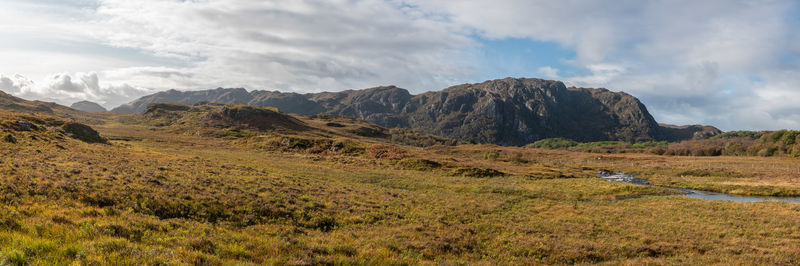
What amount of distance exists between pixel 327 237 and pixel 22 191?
54.4 ft

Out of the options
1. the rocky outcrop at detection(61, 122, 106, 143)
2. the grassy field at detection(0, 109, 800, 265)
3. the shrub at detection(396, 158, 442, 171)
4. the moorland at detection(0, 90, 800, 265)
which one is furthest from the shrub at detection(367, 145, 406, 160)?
the rocky outcrop at detection(61, 122, 106, 143)

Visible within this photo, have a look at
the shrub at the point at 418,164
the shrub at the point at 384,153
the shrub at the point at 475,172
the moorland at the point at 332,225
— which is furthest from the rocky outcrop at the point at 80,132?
the shrub at the point at 475,172

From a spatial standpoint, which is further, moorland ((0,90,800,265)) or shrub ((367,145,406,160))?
shrub ((367,145,406,160))

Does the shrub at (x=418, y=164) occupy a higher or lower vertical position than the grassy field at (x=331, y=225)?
lower

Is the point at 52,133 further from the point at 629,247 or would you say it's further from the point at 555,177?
the point at 555,177

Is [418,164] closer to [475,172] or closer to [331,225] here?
[475,172]

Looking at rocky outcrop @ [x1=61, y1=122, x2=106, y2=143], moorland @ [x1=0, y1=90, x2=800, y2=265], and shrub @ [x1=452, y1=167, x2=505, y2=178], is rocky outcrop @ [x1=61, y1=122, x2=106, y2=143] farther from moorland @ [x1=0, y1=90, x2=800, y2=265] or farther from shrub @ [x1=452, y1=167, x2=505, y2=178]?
shrub @ [x1=452, y1=167, x2=505, y2=178]

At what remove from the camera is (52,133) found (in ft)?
201

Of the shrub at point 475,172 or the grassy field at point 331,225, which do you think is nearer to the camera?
the grassy field at point 331,225

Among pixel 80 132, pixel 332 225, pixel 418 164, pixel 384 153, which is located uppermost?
pixel 80 132

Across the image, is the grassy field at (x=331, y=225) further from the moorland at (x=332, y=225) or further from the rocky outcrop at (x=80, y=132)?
the rocky outcrop at (x=80, y=132)

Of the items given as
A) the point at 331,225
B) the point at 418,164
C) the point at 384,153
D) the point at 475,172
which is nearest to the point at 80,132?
the point at 384,153

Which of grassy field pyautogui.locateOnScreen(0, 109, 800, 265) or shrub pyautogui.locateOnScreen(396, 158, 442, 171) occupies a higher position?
grassy field pyautogui.locateOnScreen(0, 109, 800, 265)

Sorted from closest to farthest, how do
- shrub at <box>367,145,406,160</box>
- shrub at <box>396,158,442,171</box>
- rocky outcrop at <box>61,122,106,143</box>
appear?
1. rocky outcrop at <box>61,122,106,143</box>
2. shrub at <box>396,158,442,171</box>
3. shrub at <box>367,145,406,160</box>
